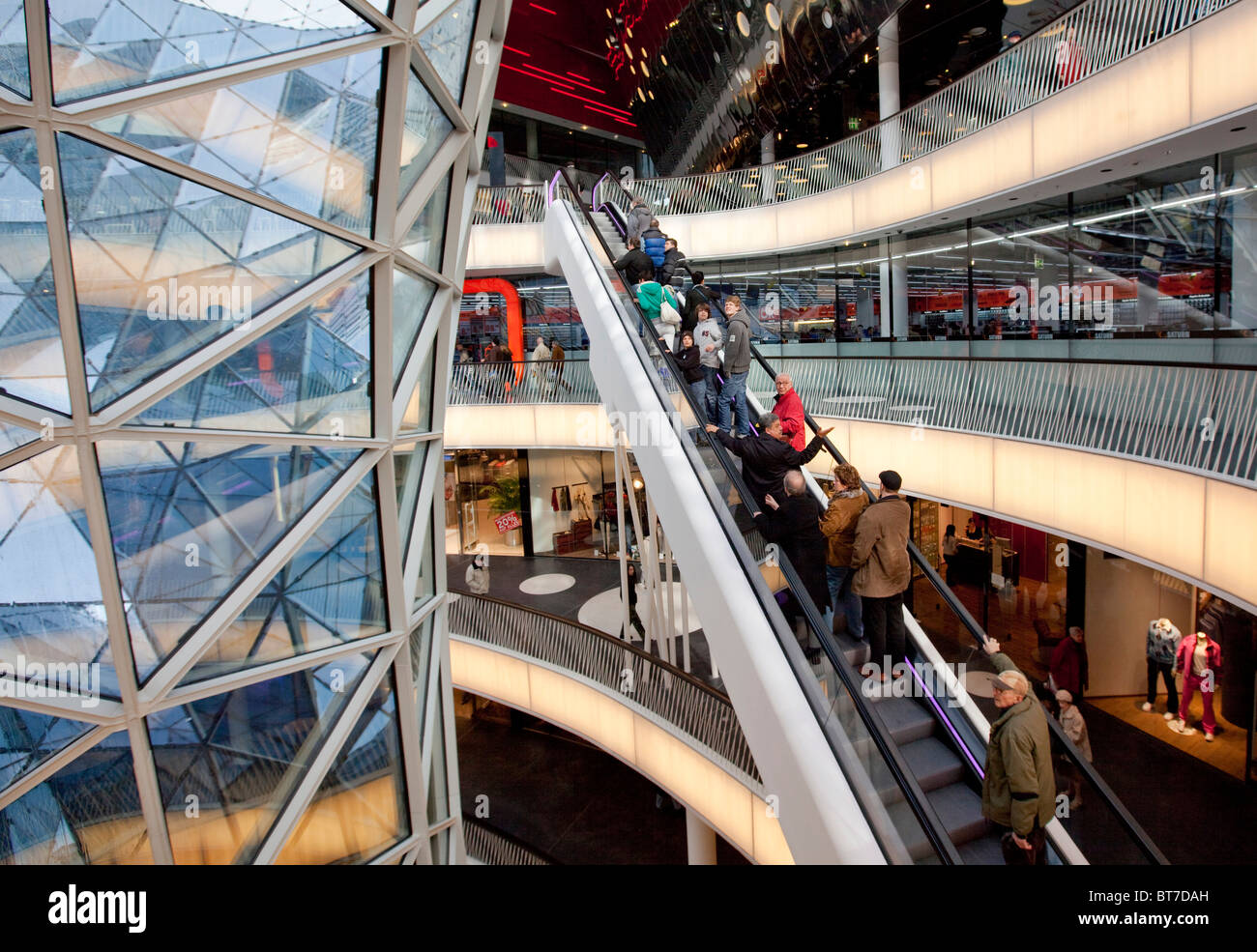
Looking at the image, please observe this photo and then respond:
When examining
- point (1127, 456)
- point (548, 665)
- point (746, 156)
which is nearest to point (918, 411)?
point (1127, 456)

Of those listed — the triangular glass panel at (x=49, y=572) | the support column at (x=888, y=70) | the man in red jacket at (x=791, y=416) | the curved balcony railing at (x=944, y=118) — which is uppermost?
the support column at (x=888, y=70)

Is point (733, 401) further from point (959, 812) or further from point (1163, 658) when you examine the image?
point (1163, 658)

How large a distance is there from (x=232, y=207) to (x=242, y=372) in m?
1.56

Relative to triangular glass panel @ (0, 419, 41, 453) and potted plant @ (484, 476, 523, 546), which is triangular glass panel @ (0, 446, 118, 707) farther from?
potted plant @ (484, 476, 523, 546)

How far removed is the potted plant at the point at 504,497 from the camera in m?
29.9

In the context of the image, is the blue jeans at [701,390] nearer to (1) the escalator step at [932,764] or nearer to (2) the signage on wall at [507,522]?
(1) the escalator step at [932,764]

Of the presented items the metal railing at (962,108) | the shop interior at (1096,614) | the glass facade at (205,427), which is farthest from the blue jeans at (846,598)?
the metal railing at (962,108)

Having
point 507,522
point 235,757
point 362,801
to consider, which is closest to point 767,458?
point 235,757

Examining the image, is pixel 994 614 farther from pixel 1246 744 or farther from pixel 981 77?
pixel 981 77

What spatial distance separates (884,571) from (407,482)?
7268 millimetres

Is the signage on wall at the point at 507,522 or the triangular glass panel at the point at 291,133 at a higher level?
the triangular glass panel at the point at 291,133

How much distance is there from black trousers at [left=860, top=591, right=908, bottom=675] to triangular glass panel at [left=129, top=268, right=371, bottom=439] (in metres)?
6.26

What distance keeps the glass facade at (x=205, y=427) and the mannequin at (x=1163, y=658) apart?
1471 centimetres

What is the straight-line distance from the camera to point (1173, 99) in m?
10.1
